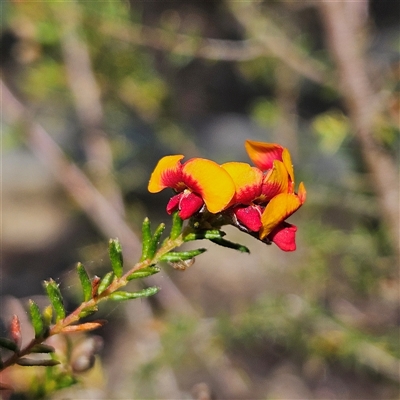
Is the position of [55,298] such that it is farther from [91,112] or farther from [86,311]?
[91,112]

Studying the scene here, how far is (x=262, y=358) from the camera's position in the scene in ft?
5.50

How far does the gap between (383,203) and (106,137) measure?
0.76 m

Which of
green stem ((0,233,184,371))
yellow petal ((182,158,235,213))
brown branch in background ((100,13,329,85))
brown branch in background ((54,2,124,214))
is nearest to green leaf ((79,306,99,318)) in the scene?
green stem ((0,233,184,371))

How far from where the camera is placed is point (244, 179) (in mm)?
320

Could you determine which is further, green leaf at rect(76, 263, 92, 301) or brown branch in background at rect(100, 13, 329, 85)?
brown branch in background at rect(100, 13, 329, 85)

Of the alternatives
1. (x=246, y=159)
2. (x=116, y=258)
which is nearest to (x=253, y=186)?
(x=116, y=258)

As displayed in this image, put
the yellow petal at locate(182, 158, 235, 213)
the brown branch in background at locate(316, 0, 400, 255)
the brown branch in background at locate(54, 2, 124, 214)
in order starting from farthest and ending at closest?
1. the brown branch in background at locate(54, 2, 124, 214)
2. the brown branch in background at locate(316, 0, 400, 255)
3. the yellow petal at locate(182, 158, 235, 213)

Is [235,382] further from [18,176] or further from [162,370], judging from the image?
[18,176]

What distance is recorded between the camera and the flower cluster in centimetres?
31

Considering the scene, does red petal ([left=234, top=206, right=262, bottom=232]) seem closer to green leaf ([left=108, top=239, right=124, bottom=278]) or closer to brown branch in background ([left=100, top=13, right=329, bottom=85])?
green leaf ([left=108, top=239, right=124, bottom=278])

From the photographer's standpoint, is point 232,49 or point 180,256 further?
point 232,49

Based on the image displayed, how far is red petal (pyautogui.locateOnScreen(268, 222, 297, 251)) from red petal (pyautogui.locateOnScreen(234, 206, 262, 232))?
23 millimetres

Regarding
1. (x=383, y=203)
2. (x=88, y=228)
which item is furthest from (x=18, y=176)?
(x=383, y=203)

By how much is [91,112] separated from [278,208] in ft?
3.62
